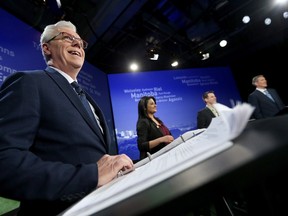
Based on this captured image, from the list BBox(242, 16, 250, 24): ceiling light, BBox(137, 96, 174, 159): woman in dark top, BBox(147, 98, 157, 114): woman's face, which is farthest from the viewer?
BBox(242, 16, 250, 24): ceiling light

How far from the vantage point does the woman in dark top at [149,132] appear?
213 cm

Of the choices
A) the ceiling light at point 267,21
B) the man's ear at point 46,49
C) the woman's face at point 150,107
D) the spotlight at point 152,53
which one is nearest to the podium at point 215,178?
the man's ear at point 46,49

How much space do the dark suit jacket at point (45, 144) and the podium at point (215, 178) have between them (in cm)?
28

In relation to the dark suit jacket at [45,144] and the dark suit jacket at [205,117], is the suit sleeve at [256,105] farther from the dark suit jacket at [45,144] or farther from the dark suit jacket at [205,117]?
the dark suit jacket at [45,144]

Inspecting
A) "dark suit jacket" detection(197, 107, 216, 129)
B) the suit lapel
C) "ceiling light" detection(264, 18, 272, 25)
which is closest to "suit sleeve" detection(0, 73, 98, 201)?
the suit lapel

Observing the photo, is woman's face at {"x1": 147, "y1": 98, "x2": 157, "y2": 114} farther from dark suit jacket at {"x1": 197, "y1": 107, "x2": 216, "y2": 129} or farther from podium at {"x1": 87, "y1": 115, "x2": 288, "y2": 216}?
podium at {"x1": 87, "y1": 115, "x2": 288, "y2": 216}

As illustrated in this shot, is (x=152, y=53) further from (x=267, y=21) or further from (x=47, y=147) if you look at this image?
(x=47, y=147)

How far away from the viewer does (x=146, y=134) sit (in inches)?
89.5

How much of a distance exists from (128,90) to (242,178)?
17.7 ft

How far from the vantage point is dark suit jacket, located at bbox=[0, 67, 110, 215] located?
0.47m

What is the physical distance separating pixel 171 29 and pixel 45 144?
5.60m

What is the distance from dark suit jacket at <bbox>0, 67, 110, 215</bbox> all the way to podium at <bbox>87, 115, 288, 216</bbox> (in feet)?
0.92

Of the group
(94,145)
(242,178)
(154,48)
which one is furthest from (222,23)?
(242,178)

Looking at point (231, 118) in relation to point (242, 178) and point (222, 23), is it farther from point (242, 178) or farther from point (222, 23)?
point (222, 23)
